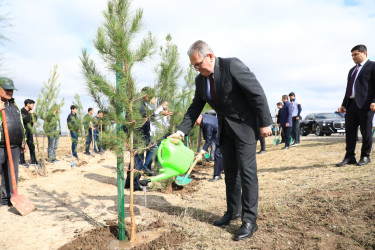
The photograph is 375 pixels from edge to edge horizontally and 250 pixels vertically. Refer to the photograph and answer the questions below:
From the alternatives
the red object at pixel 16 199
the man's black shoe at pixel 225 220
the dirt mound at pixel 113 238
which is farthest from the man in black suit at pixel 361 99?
the red object at pixel 16 199

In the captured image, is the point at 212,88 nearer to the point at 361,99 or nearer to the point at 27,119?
the point at 361,99

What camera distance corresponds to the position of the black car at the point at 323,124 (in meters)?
13.8

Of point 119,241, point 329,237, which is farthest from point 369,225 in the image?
point 119,241

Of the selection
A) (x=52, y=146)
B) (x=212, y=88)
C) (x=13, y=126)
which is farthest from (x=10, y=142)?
(x=52, y=146)

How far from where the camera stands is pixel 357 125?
14.3 ft

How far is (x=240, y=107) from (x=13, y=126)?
335cm

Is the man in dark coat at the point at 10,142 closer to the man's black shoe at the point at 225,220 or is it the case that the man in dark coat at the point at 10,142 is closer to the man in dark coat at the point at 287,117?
the man's black shoe at the point at 225,220

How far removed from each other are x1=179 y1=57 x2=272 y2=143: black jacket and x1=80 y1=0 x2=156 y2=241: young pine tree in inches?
28.2

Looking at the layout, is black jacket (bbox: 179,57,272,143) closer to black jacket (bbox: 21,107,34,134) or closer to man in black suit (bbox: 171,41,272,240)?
man in black suit (bbox: 171,41,272,240)

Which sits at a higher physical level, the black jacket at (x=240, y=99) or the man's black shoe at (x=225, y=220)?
the black jacket at (x=240, y=99)

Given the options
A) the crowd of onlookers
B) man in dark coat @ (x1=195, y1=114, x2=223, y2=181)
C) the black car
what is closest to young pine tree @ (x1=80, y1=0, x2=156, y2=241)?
man in dark coat @ (x1=195, y1=114, x2=223, y2=181)

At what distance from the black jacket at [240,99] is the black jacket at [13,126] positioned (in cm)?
308

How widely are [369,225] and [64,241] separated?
2803mm

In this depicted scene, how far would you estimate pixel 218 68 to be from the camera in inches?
98.8
